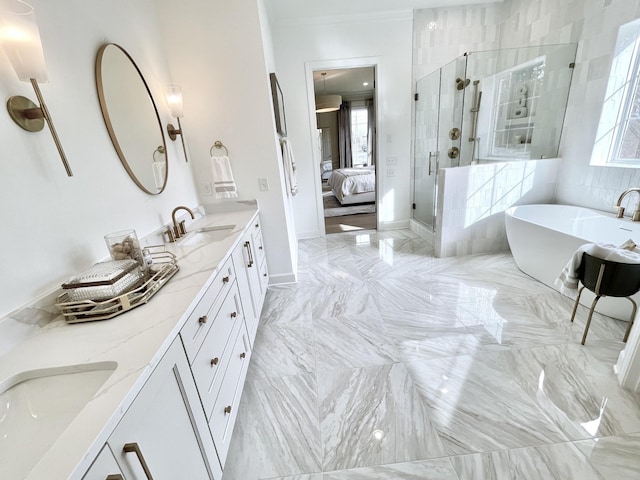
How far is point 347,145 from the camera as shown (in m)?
8.94

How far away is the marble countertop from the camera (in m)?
0.52

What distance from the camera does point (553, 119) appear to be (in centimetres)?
310

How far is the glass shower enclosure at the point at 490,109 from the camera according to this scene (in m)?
3.08

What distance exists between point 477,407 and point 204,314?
1.49 meters

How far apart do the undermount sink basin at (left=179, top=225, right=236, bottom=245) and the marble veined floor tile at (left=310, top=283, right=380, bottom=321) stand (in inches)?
40.4

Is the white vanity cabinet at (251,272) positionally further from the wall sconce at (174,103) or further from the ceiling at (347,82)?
the ceiling at (347,82)

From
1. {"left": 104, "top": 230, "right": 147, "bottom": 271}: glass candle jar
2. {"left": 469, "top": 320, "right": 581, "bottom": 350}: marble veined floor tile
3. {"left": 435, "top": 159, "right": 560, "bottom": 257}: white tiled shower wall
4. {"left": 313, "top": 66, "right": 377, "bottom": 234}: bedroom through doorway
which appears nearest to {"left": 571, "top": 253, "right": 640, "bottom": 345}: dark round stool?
{"left": 469, "top": 320, "right": 581, "bottom": 350}: marble veined floor tile

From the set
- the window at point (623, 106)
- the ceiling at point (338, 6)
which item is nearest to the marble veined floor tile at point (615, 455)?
the window at point (623, 106)

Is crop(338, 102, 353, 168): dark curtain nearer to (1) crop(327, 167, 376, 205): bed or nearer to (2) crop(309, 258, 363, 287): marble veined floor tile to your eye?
(1) crop(327, 167, 376, 205): bed

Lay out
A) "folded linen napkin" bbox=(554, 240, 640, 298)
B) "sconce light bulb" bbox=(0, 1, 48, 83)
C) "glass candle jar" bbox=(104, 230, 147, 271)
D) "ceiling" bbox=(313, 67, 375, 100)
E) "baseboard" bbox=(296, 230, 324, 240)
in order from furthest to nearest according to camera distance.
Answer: "ceiling" bbox=(313, 67, 375, 100) < "baseboard" bbox=(296, 230, 324, 240) < "folded linen napkin" bbox=(554, 240, 640, 298) < "glass candle jar" bbox=(104, 230, 147, 271) < "sconce light bulb" bbox=(0, 1, 48, 83)

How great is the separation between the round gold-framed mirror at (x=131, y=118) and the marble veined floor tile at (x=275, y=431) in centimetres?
150

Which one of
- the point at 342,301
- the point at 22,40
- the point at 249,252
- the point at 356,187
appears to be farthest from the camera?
the point at 356,187

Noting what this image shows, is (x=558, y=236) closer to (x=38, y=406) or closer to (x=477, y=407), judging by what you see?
(x=477, y=407)

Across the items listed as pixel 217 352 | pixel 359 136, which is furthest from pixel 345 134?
pixel 217 352
